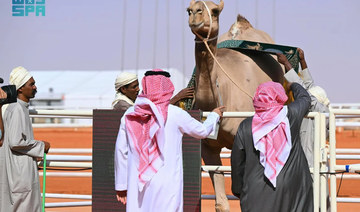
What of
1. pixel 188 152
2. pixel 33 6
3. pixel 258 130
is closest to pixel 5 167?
pixel 188 152

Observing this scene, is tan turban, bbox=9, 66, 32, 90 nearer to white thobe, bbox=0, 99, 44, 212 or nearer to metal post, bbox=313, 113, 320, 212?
white thobe, bbox=0, 99, 44, 212

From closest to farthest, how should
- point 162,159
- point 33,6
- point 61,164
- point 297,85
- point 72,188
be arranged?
point 162,159 < point 297,85 < point 61,164 < point 72,188 < point 33,6

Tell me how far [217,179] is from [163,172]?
199 cm

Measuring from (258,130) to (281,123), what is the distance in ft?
0.59

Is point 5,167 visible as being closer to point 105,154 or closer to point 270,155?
point 105,154

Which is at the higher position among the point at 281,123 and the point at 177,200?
the point at 281,123

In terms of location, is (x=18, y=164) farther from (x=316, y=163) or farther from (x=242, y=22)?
(x=242, y=22)

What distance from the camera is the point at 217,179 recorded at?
22.0ft

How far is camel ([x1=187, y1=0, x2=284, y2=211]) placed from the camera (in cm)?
638

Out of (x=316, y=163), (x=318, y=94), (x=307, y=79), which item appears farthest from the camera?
(x=318, y=94)

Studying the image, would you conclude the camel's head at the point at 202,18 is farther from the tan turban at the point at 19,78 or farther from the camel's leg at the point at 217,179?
the tan turban at the point at 19,78

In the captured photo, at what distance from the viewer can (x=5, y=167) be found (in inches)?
220

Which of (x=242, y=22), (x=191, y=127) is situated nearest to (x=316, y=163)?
(x=191, y=127)

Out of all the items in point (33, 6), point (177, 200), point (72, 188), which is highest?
point (33, 6)
